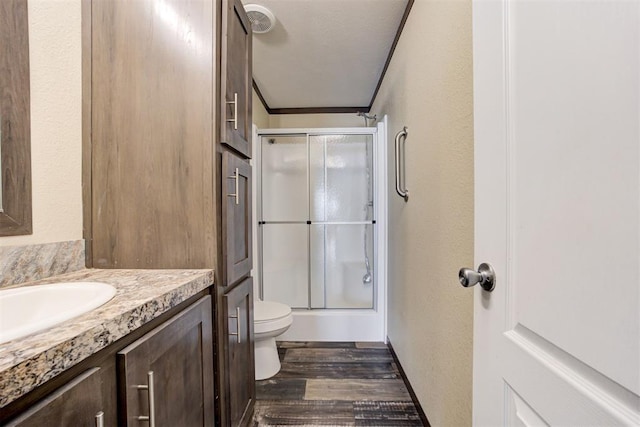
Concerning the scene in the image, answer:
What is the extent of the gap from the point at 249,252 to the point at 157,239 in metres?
0.43

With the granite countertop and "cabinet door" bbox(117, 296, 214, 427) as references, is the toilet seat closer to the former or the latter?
"cabinet door" bbox(117, 296, 214, 427)

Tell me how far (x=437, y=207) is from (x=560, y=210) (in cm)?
83

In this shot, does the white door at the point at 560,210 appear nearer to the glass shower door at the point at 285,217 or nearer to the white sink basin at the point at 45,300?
the white sink basin at the point at 45,300

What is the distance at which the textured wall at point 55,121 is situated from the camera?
90 centimetres

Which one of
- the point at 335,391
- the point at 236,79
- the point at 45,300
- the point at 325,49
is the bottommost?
the point at 335,391

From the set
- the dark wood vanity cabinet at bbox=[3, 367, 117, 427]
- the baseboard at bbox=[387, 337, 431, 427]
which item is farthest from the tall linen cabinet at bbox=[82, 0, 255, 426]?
the baseboard at bbox=[387, 337, 431, 427]

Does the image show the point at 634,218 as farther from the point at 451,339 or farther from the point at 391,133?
the point at 391,133

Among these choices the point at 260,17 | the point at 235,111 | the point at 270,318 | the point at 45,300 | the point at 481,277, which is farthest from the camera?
the point at 270,318

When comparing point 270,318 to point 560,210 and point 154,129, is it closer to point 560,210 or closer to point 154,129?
point 154,129

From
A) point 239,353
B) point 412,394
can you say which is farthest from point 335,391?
point 239,353

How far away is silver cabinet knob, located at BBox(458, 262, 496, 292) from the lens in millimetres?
608

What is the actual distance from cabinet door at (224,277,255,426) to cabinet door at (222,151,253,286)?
8 centimetres

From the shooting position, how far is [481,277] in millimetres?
627

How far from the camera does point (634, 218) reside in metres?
0.33
